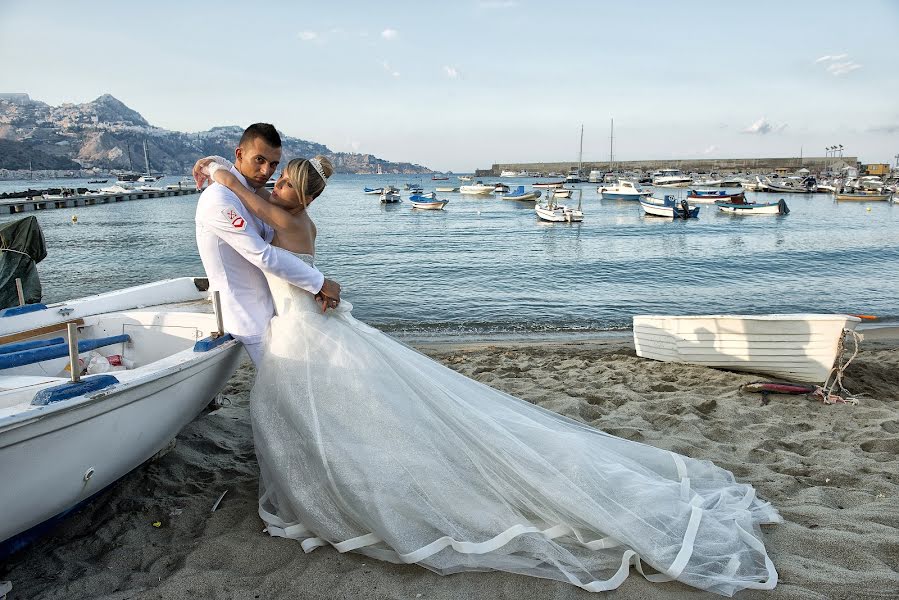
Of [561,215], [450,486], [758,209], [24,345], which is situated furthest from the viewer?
[758,209]

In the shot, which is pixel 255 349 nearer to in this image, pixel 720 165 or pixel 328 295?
pixel 328 295

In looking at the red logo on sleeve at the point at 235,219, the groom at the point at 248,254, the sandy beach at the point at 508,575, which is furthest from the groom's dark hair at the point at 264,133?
the sandy beach at the point at 508,575

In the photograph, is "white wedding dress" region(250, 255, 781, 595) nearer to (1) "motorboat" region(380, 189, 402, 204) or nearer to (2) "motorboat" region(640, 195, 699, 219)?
(2) "motorboat" region(640, 195, 699, 219)

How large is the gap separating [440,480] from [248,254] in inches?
71.1

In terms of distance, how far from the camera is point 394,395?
3.64m

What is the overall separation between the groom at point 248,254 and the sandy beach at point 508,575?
120 cm

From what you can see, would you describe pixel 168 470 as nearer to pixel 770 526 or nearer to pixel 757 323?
pixel 770 526

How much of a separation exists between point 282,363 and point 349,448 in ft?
2.32

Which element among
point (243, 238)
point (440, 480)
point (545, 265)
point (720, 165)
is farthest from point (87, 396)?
point (720, 165)

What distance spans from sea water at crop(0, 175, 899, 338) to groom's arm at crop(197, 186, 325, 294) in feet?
29.1

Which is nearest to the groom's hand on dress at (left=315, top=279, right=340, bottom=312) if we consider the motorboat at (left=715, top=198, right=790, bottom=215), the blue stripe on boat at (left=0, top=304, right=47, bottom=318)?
the blue stripe on boat at (left=0, top=304, right=47, bottom=318)

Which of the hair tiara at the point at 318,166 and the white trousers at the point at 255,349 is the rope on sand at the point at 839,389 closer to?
the hair tiara at the point at 318,166

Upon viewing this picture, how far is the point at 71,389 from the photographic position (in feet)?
10.1

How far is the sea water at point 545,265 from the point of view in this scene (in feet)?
49.8
